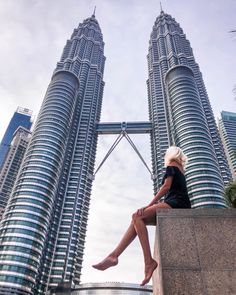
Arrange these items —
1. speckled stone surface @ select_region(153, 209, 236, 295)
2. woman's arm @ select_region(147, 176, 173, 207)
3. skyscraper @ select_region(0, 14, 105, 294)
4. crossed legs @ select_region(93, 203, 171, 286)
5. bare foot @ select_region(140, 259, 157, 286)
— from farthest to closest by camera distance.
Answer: skyscraper @ select_region(0, 14, 105, 294) → woman's arm @ select_region(147, 176, 173, 207) → crossed legs @ select_region(93, 203, 171, 286) → bare foot @ select_region(140, 259, 157, 286) → speckled stone surface @ select_region(153, 209, 236, 295)

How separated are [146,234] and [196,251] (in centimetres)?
83

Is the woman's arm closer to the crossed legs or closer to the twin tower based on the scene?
the crossed legs

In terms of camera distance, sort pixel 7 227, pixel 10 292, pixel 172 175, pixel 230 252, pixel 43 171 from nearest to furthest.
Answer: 1. pixel 230 252
2. pixel 172 175
3. pixel 10 292
4. pixel 7 227
5. pixel 43 171

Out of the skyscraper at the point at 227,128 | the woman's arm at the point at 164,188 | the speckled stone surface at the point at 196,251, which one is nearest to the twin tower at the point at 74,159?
the skyscraper at the point at 227,128

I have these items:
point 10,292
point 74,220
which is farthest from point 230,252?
point 74,220

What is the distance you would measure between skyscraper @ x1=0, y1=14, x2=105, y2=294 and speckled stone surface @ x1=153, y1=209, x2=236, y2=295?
71.6 m

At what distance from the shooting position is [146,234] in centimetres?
464

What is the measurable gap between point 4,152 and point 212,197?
424 feet

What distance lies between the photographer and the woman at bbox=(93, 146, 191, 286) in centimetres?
452

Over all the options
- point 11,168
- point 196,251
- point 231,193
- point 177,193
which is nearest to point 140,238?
point 196,251

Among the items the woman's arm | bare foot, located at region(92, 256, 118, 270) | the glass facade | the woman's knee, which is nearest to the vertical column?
the glass facade

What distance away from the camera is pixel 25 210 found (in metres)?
73.7

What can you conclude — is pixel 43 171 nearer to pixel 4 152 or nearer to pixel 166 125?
pixel 166 125

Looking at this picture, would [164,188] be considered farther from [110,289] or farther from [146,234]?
[110,289]
